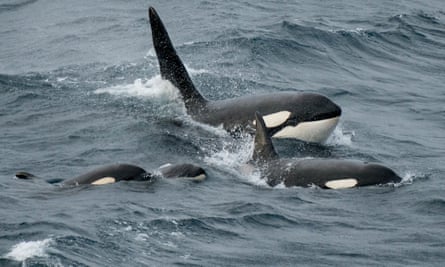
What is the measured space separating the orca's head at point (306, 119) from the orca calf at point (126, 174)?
3.15 metres

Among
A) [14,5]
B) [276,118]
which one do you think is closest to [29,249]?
[276,118]

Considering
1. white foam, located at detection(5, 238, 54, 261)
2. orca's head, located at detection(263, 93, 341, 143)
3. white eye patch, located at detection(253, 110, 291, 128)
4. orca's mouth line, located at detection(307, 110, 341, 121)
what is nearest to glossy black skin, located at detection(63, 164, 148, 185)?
white foam, located at detection(5, 238, 54, 261)

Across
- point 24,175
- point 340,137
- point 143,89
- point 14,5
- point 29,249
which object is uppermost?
point 29,249

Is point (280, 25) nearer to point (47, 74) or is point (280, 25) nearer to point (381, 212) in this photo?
point (47, 74)

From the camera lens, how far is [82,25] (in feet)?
104

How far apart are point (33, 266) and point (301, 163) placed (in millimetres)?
Answer: 6095

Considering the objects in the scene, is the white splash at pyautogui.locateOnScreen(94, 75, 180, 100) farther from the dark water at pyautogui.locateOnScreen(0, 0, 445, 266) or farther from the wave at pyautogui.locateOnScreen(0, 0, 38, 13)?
the wave at pyautogui.locateOnScreen(0, 0, 38, 13)

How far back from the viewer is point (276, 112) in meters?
19.0

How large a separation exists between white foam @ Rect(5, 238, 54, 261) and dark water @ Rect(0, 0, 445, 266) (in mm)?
33

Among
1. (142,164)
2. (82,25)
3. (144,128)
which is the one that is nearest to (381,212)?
(142,164)

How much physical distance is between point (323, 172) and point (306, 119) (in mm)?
2850

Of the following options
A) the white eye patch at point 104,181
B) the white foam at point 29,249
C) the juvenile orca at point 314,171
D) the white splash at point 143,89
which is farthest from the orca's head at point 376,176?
the white splash at point 143,89

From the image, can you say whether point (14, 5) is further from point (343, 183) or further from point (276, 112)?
point (343, 183)

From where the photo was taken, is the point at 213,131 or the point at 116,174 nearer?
the point at 116,174
